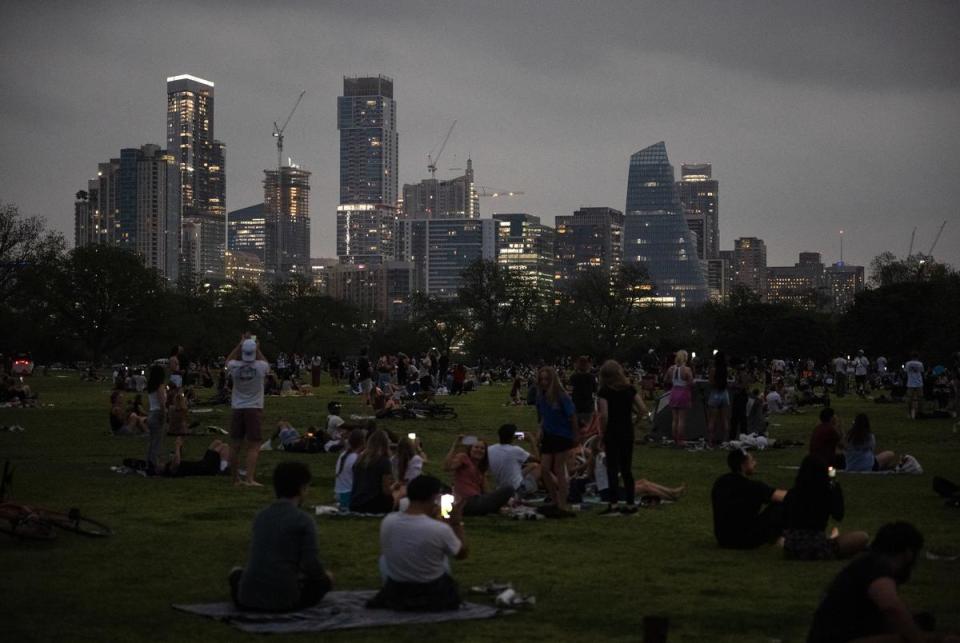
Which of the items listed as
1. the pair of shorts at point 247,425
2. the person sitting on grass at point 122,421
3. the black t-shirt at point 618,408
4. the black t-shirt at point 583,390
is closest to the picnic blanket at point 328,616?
the black t-shirt at point 618,408

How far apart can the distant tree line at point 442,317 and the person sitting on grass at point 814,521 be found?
60.2 m

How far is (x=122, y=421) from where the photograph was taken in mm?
30094

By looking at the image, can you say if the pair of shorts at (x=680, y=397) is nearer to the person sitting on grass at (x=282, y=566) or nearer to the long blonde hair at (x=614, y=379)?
the long blonde hair at (x=614, y=379)

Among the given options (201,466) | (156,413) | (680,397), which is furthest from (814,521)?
(680,397)

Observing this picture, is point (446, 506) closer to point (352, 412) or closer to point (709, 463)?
point (709, 463)

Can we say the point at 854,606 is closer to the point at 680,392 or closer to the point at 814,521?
the point at 814,521

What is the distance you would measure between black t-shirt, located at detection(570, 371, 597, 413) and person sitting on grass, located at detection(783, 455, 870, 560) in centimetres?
1058

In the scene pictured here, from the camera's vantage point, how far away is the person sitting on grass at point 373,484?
15.6 m

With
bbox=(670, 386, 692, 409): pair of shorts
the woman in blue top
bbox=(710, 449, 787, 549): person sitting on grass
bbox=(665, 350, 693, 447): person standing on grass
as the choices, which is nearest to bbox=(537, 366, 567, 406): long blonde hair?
the woman in blue top

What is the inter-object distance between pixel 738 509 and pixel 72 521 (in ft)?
23.6

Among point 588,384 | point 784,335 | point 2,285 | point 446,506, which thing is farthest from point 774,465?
point 784,335

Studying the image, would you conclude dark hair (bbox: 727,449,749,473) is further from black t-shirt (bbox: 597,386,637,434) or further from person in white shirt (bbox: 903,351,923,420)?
person in white shirt (bbox: 903,351,923,420)

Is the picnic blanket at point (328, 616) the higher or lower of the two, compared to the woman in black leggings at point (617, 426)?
lower

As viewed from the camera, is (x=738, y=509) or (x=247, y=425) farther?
(x=247, y=425)
